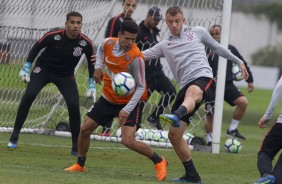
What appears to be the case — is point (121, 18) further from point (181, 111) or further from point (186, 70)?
point (181, 111)

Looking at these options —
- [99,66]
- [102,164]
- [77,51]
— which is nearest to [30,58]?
[77,51]

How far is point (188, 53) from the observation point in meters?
11.4

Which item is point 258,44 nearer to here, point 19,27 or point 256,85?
point 256,85

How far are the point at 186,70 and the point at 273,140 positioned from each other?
4.79 feet

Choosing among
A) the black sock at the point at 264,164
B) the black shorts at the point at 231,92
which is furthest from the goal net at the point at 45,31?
the black sock at the point at 264,164

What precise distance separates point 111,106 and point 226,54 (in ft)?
5.14

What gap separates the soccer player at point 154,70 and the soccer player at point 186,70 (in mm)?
4409

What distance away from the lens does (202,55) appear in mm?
11430

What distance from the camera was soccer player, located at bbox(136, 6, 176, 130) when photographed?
16.1m

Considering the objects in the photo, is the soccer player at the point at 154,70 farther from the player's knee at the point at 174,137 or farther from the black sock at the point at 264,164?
the black sock at the point at 264,164

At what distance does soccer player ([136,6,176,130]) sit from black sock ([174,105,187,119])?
5376mm

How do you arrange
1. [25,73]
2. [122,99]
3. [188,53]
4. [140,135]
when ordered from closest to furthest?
[188,53], [122,99], [25,73], [140,135]

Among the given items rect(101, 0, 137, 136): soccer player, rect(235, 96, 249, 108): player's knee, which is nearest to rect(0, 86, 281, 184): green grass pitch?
rect(235, 96, 249, 108): player's knee

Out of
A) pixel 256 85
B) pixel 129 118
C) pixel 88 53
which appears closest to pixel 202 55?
pixel 129 118
